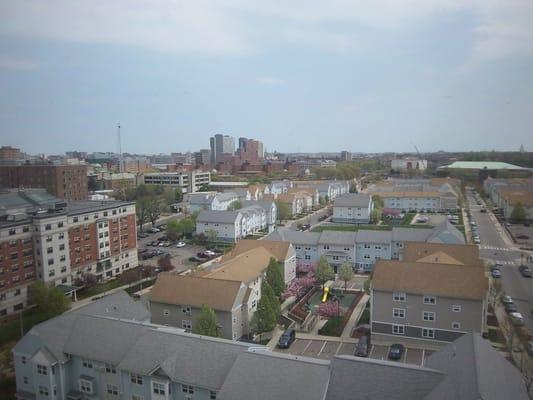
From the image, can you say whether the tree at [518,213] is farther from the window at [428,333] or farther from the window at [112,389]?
the window at [112,389]

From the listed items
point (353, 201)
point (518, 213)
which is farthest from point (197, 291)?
point (518, 213)

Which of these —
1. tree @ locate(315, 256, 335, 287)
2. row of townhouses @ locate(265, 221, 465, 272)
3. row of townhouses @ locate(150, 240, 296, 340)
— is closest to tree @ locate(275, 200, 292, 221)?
row of townhouses @ locate(265, 221, 465, 272)

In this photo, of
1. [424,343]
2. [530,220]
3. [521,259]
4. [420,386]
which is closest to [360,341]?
[424,343]

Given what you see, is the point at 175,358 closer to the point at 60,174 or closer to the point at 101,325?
the point at 101,325

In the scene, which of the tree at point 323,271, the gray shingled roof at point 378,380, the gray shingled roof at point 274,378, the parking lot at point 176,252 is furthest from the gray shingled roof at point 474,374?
the parking lot at point 176,252

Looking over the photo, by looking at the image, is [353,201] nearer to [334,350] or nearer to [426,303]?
[426,303]

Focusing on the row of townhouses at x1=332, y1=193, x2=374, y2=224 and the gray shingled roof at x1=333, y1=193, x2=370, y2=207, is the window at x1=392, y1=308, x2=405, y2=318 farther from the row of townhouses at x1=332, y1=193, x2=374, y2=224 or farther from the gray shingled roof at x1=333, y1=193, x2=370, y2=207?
the gray shingled roof at x1=333, y1=193, x2=370, y2=207
